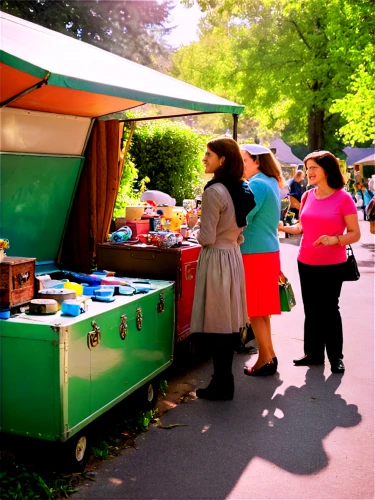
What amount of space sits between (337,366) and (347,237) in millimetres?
1176

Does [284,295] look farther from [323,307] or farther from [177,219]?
[177,219]

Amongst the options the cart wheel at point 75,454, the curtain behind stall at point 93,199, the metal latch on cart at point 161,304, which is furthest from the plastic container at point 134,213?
the cart wheel at point 75,454

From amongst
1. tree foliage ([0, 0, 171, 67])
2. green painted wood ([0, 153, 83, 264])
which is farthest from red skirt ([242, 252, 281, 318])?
tree foliage ([0, 0, 171, 67])

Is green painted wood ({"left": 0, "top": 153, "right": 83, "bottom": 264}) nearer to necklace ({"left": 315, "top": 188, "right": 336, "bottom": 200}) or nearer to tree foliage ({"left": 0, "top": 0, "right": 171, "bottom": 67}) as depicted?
necklace ({"left": 315, "top": 188, "right": 336, "bottom": 200})

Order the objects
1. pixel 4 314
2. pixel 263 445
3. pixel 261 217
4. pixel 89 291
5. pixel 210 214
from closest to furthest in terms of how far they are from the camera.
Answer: pixel 4 314 → pixel 263 445 → pixel 89 291 → pixel 210 214 → pixel 261 217

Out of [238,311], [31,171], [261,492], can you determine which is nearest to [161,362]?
[238,311]

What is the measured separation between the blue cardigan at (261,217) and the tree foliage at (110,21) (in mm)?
14953

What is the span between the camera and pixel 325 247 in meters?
5.36

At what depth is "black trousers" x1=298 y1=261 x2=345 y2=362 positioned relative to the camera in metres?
5.41

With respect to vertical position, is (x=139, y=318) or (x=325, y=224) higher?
(x=325, y=224)

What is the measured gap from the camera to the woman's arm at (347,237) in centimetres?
511

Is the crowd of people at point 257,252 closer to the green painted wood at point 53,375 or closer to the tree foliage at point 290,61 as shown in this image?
the green painted wood at point 53,375

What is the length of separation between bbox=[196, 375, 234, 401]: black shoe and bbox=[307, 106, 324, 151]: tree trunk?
24063 mm

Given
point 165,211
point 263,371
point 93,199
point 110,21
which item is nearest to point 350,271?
point 263,371
